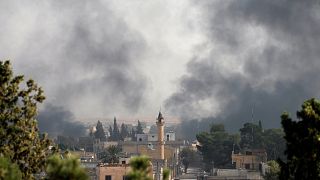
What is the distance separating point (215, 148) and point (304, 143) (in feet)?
384

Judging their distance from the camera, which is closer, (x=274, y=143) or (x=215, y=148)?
(x=215, y=148)

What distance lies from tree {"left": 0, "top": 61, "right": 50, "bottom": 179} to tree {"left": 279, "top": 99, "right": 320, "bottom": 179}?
444 inches

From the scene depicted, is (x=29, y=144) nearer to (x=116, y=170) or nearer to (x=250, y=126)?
(x=116, y=170)

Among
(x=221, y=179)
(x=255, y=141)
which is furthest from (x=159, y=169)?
(x=255, y=141)

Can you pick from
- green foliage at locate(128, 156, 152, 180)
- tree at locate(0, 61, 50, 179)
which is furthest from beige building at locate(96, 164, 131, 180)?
green foliage at locate(128, 156, 152, 180)

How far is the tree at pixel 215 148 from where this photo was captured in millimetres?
141350

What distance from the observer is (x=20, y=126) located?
30.2m

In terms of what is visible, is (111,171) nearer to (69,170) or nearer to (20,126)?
(20,126)

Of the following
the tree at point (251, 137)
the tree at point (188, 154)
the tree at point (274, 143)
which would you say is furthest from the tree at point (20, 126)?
the tree at point (188, 154)

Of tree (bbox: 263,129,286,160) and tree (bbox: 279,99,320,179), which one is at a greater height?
tree (bbox: 263,129,286,160)

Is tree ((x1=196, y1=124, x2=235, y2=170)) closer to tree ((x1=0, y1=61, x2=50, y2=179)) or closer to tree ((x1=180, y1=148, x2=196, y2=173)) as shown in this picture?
tree ((x1=180, y1=148, x2=196, y2=173))

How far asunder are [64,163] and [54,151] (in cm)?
1566

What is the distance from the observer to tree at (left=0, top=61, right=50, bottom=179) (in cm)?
3002

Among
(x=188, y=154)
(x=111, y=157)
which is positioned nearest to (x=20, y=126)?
(x=111, y=157)
